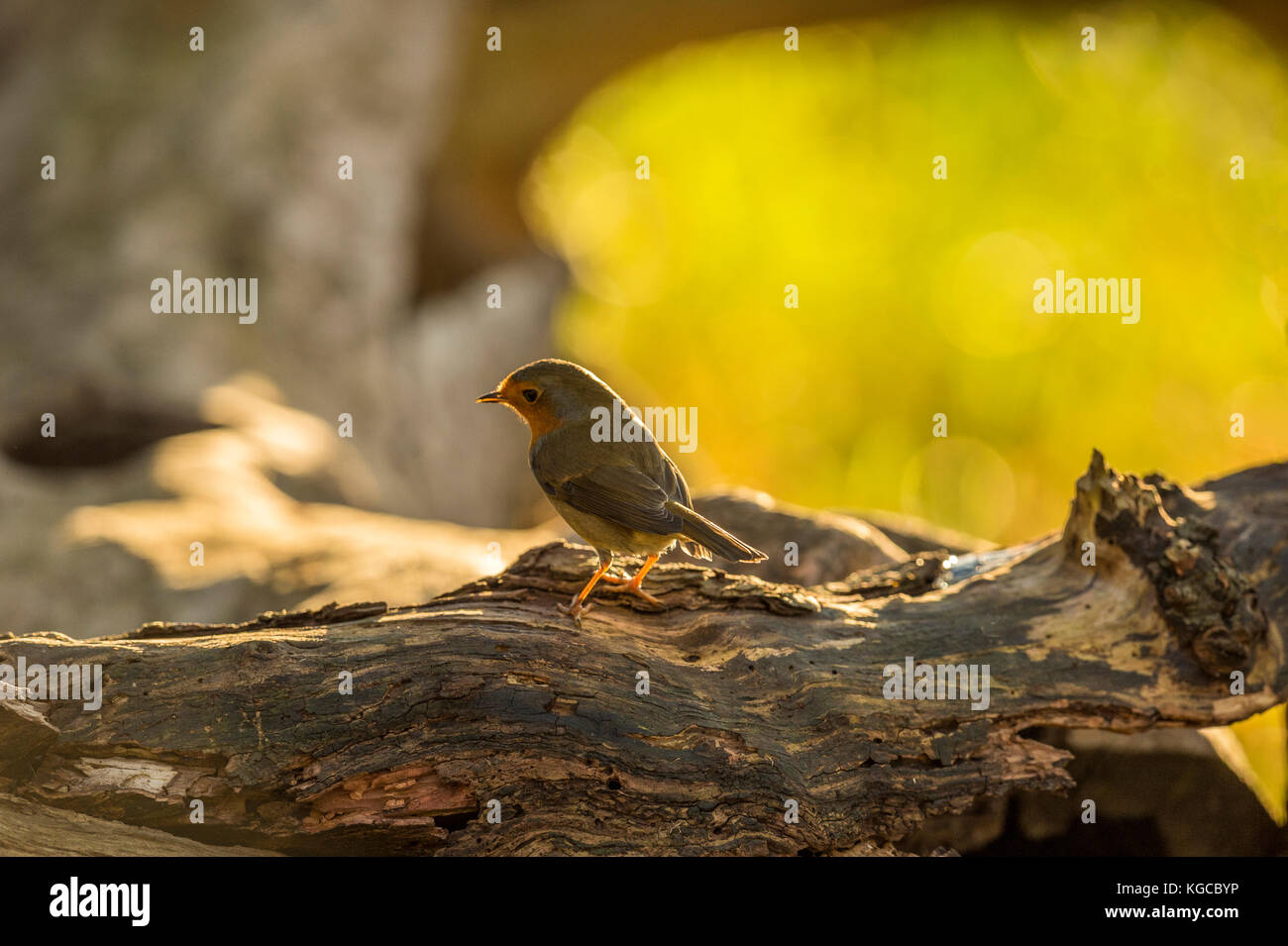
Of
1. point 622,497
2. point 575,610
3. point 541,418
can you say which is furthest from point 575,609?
point 541,418

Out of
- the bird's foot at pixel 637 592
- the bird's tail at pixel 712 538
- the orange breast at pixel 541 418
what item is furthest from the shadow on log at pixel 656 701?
the orange breast at pixel 541 418

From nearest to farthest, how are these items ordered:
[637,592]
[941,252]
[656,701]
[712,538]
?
[656,701], [712,538], [637,592], [941,252]

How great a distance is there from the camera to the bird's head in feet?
11.2

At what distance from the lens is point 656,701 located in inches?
114

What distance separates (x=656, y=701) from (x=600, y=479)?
70 cm

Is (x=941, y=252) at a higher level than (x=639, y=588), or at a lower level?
higher

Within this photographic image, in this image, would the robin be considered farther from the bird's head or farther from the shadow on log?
the shadow on log

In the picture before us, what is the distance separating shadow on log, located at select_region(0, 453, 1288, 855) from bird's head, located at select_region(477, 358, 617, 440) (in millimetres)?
473

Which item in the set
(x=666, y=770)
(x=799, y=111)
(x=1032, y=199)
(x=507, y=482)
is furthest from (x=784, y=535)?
(x=799, y=111)

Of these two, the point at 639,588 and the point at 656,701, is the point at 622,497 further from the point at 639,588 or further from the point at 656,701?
the point at 656,701

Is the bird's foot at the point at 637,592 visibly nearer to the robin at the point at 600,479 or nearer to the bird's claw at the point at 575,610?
the robin at the point at 600,479

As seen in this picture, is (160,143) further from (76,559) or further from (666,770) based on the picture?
(666,770)

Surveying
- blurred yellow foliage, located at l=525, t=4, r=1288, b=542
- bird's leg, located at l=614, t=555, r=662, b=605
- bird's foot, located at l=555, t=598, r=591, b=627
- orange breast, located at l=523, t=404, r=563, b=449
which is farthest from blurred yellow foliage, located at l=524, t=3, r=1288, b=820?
bird's foot, located at l=555, t=598, r=591, b=627

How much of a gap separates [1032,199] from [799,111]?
267cm
